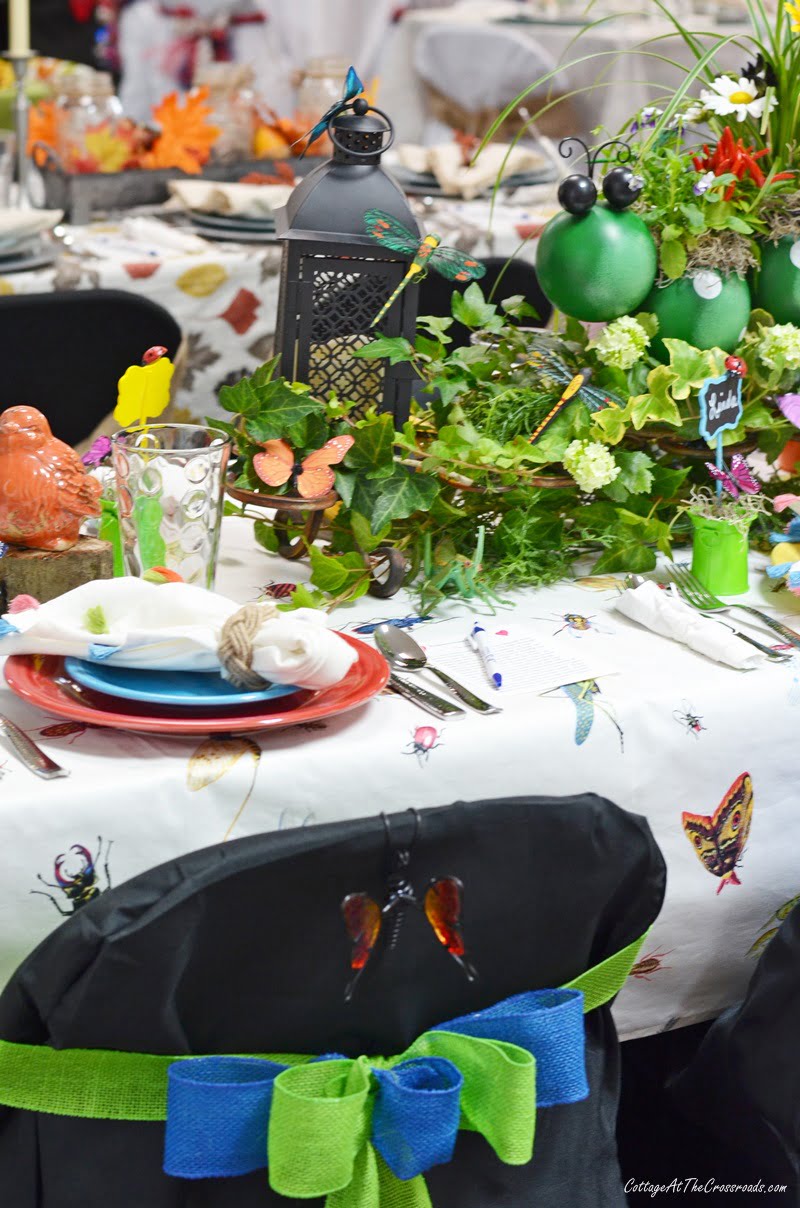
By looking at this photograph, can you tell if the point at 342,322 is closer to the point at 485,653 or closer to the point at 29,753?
the point at 485,653

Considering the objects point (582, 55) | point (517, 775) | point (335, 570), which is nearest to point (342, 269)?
point (335, 570)

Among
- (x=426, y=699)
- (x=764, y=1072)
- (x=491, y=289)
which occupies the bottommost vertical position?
(x=764, y=1072)

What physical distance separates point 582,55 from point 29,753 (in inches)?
161

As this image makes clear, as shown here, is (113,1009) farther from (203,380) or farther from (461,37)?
(461,37)

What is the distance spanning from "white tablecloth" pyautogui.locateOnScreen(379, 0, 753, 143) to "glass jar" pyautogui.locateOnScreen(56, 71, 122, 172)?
1711 mm

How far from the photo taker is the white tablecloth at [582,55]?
411 cm

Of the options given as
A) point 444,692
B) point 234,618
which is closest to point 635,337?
point 444,692

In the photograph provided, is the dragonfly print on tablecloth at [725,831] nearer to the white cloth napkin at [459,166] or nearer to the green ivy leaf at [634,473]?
the green ivy leaf at [634,473]

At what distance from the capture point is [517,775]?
0.93 m

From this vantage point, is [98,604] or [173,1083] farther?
[98,604]

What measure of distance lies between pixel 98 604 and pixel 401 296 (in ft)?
1.40

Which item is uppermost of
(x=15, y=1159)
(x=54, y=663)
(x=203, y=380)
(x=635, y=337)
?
(x=635, y=337)

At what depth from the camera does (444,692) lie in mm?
975

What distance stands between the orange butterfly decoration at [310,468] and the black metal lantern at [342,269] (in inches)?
3.5
